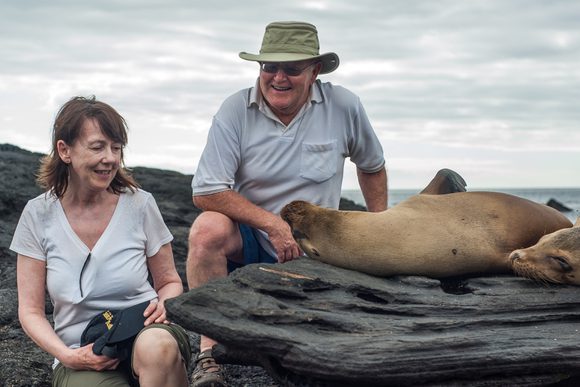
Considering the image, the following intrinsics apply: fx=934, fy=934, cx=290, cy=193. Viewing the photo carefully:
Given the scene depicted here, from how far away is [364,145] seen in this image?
6.82m

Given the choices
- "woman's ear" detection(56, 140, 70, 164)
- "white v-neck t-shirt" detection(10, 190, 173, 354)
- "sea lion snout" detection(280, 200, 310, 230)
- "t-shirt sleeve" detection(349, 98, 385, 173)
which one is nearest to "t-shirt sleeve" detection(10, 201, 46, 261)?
"white v-neck t-shirt" detection(10, 190, 173, 354)

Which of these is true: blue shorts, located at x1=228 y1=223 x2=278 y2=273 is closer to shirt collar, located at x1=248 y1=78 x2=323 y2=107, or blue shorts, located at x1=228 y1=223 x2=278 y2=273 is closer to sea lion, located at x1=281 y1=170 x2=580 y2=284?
sea lion, located at x1=281 y1=170 x2=580 y2=284

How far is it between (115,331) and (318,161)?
7.74ft

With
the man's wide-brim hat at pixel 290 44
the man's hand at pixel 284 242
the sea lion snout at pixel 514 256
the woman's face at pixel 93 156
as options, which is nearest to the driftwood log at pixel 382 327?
the sea lion snout at pixel 514 256

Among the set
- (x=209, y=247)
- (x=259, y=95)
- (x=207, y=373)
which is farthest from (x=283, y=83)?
(x=207, y=373)

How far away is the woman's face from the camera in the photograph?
189 inches

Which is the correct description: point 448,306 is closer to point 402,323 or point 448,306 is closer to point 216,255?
Result: point 402,323

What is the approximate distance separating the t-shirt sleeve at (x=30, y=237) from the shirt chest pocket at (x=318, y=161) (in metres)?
2.12

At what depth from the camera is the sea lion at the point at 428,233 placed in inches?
219

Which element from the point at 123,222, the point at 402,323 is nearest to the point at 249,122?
the point at 123,222

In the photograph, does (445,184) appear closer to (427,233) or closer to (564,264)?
(427,233)

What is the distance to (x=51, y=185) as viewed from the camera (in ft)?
16.3

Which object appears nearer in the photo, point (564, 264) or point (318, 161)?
point (564, 264)

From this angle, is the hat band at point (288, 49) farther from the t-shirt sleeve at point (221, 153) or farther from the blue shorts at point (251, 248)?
the blue shorts at point (251, 248)
